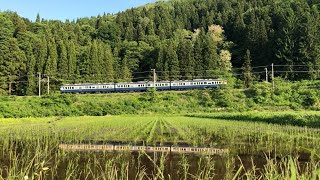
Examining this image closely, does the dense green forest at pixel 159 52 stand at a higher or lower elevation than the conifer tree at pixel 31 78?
higher

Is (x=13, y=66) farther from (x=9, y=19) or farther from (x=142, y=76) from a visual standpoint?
(x=142, y=76)

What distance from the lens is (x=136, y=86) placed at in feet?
139

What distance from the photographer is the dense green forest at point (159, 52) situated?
46094 mm

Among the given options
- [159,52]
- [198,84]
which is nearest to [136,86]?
[198,84]

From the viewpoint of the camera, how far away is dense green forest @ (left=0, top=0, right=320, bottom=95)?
46.1 m

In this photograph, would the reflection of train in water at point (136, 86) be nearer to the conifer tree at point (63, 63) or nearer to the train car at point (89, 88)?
the train car at point (89, 88)

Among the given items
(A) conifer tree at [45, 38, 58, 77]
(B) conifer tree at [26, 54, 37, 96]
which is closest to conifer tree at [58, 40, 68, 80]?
(A) conifer tree at [45, 38, 58, 77]

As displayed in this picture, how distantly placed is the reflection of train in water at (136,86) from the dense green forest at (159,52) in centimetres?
417

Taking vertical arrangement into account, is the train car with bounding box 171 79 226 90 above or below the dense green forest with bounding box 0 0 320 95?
below

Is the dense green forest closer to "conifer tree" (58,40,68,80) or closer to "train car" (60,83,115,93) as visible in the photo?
"conifer tree" (58,40,68,80)

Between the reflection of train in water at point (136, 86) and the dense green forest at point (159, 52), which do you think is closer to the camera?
the reflection of train in water at point (136, 86)

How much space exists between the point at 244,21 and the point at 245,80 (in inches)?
1164

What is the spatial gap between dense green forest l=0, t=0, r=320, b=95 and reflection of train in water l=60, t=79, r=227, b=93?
13.7 ft

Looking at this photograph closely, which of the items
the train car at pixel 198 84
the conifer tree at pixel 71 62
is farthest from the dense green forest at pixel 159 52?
the train car at pixel 198 84
